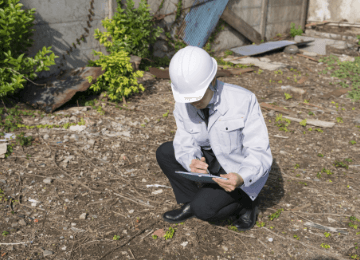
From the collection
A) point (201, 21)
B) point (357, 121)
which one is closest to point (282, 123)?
point (357, 121)

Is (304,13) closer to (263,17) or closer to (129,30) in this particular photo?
(263,17)

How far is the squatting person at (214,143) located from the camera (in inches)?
84.6

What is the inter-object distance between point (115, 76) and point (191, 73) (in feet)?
10.2

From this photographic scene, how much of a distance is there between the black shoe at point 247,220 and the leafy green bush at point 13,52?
301cm

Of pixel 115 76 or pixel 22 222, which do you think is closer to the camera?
pixel 22 222

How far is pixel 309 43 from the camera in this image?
29.9 feet


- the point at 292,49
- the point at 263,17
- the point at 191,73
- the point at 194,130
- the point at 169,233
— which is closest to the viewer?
the point at 191,73

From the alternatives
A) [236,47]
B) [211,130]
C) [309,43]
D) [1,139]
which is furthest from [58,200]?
[309,43]

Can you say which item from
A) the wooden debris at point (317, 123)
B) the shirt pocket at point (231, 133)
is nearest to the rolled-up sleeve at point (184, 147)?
the shirt pocket at point (231, 133)

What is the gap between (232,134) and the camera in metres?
2.38

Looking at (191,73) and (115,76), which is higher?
(191,73)

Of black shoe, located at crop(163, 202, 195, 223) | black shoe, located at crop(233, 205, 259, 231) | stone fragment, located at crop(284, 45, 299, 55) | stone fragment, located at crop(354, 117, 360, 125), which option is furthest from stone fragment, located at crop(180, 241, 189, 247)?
stone fragment, located at crop(284, 45, 299, 55)

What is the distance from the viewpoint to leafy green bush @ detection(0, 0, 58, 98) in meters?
3.99

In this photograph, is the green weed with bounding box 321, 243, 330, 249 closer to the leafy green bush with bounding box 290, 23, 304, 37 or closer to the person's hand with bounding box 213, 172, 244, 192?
the person's hand with bounding box 213, 172, 244, 192
